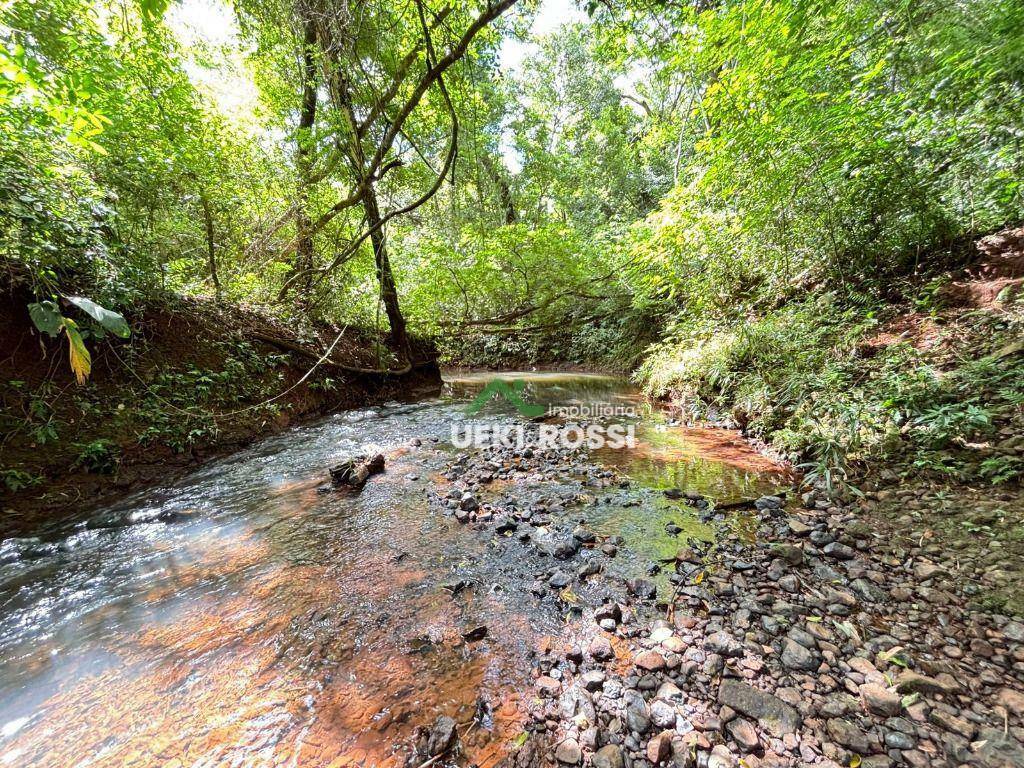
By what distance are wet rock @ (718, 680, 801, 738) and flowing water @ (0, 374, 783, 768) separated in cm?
85

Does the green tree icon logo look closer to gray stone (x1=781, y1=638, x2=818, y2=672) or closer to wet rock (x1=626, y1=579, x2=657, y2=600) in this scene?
wet rock (x1=626, y1=579, x2=657, y2=600)

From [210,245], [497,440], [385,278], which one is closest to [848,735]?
[497,440]

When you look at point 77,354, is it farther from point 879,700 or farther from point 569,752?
point 879,700

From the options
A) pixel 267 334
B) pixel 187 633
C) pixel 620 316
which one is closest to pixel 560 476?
pixel 187 633

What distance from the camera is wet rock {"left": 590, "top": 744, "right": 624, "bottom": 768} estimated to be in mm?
1389

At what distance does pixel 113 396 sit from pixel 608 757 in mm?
6137

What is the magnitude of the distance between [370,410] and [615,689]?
24.0 feet

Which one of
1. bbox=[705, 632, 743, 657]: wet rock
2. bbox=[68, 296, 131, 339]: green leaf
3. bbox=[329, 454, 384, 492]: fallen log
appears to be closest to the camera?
bbox=[705, 632, 743, 657]: wet rock

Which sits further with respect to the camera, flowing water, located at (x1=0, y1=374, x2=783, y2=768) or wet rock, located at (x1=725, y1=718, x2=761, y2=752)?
flowing water, located at (x1=0, y1=374, x2=783, y2=768)

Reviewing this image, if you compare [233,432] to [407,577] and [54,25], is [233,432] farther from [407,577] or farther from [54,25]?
[54,25]

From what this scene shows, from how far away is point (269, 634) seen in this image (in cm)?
209

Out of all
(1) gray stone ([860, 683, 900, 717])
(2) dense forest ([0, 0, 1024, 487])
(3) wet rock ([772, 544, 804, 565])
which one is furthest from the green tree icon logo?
(1) gray stone ([860, 683, 900, 717])

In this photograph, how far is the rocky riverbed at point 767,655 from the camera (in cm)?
140

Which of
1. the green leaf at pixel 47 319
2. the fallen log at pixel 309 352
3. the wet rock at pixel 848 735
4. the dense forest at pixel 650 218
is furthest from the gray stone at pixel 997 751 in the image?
the fallen log at pixel 309 352
